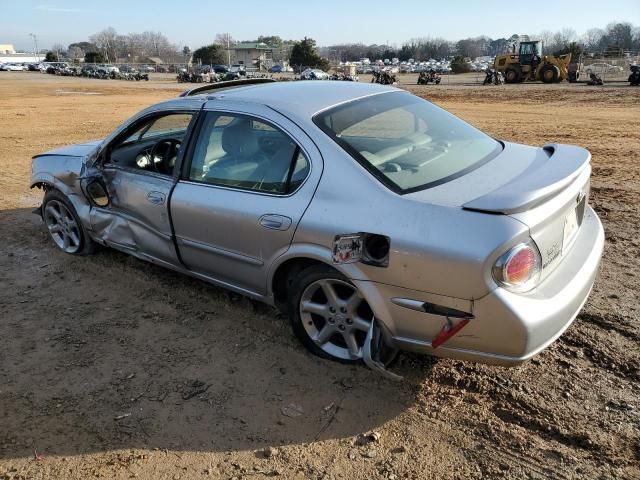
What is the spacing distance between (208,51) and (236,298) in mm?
98009

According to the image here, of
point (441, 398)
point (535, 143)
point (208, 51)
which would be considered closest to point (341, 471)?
point (441, 398)

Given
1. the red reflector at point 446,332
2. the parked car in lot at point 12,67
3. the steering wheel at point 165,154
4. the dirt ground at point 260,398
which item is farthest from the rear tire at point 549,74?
the parked car in lot at point 12,67

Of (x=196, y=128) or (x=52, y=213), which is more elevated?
(x=196, y=128)

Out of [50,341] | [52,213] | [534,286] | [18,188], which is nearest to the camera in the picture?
[534,286]

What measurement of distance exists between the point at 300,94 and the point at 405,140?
0.78 meters

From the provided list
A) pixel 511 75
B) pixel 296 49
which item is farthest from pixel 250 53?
pixel 511 75

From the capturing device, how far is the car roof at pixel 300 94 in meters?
3.40

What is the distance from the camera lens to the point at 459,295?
2.56 meters

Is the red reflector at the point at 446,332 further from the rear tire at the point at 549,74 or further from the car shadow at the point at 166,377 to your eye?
the rear tire at the point at 549,74

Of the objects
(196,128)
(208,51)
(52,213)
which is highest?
(208,51)

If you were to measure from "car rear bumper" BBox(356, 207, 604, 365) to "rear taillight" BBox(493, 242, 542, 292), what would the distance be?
5 centimetres

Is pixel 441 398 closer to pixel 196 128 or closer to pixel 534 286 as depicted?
pixel 534 286

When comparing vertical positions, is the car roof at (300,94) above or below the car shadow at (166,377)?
above

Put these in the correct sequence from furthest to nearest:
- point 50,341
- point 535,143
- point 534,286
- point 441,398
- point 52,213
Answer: point 535,143, point 52,213, point 50,341, point 441,398, point 534,286
